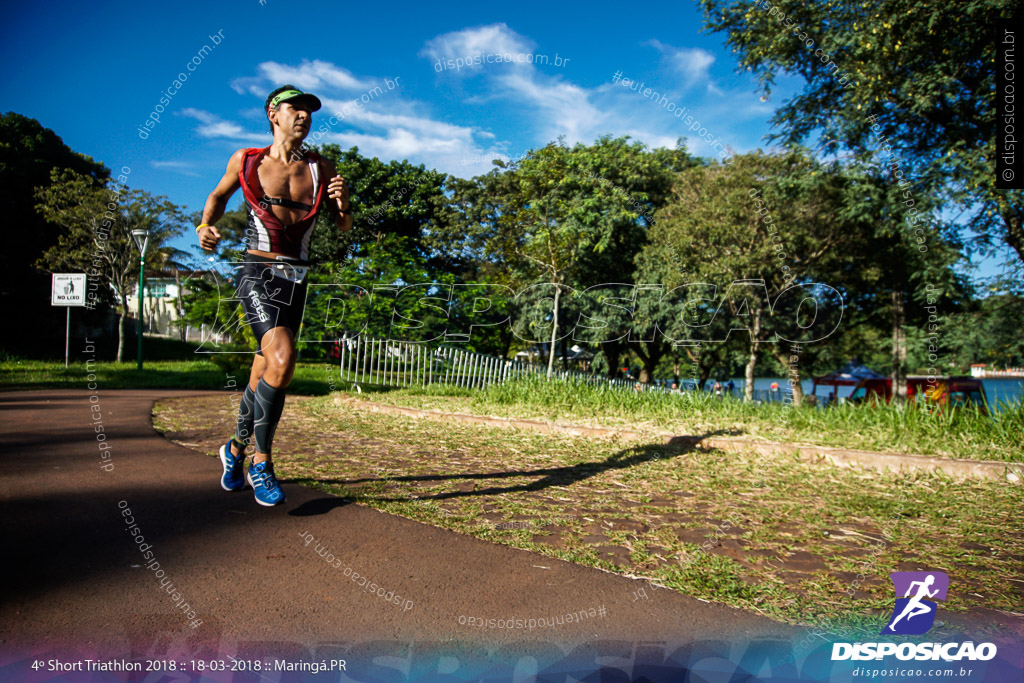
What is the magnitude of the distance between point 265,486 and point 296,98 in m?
2.35

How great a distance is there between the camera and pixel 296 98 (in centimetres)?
334

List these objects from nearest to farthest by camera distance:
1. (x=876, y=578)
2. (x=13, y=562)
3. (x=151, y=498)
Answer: (x=13, y=562), (x=876, y=578), (x=151, y=498)

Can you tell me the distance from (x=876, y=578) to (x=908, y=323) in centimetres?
1638

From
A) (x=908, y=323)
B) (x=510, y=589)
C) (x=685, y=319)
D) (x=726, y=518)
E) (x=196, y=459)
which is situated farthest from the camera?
(x=685, y=319)

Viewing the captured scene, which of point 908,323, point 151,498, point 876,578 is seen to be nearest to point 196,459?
point 151,498

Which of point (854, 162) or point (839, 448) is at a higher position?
point (854, 162)

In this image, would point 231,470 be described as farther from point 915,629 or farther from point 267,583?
point 915,629

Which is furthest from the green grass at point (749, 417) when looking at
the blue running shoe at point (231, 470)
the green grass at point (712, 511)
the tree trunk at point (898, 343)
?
the tree trunk at point (898, 343)

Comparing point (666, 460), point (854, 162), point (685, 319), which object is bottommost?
point (666, 460)

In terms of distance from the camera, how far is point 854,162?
11.1 m

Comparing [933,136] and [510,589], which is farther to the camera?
A: [933,136]

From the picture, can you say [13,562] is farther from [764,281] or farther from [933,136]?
[764,281]
